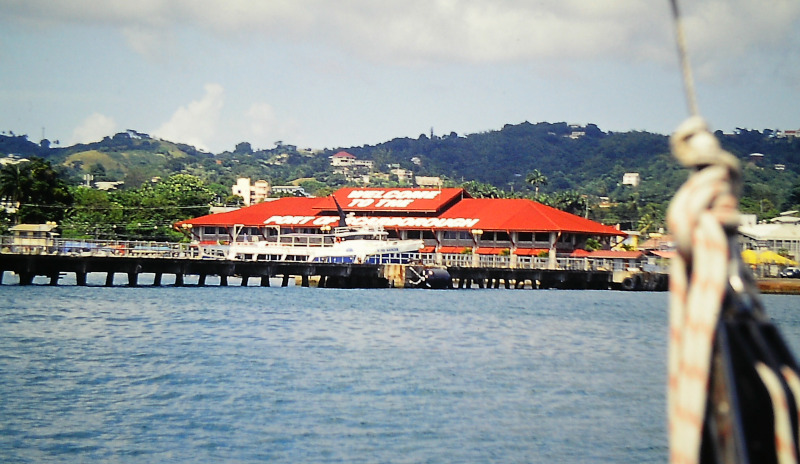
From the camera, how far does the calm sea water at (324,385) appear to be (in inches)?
771

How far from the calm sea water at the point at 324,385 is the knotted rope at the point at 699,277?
42.7ft

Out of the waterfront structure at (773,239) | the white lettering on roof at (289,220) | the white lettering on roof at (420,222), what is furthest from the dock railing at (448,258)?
the waterfront structure at (773,239)

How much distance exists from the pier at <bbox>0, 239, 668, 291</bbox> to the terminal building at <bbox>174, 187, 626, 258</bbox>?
3.91 metres

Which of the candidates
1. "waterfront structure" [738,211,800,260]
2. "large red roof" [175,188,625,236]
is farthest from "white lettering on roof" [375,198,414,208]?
"waterfront structure" [738,211,800,260]

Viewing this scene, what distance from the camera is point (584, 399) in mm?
25156

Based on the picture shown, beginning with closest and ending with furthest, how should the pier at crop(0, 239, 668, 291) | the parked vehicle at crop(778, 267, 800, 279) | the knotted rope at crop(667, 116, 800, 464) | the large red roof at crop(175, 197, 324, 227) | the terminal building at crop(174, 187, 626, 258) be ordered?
1. the knotted rope at crop(667, 116, 800, 464)
2. the pier at crop(0, 239, 668, 291)
3. the parked vehicle at crop(778, 267, 800, 279)
4. the terminal building at crop(174, 187, 626, 258)
5. the large red roof at crop(175, 197, 324, 227)

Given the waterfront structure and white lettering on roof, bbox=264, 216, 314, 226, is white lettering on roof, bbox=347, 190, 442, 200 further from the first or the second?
the waterfront structure

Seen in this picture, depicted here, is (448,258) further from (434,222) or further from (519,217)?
(519,217)

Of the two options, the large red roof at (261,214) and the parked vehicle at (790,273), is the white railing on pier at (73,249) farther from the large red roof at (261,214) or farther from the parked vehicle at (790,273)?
the parked vehicle at (790,273)

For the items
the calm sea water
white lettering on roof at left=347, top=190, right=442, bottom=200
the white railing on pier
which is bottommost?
the calm sea water

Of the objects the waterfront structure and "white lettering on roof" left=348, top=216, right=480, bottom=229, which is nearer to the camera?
"white lettering on roof" left=348, top=216, right=480, bottom=229

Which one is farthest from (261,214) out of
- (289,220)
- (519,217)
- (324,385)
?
(324,385)

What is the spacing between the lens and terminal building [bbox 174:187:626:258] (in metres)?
83.0

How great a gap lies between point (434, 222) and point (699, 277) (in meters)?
80.2
